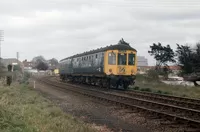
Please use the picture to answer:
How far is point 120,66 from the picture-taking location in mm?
27656

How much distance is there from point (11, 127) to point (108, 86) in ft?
65.2

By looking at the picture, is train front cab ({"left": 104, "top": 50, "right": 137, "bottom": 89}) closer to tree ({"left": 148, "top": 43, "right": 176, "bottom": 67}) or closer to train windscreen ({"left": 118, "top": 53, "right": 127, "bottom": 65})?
train windscreen ({"left": 118, "top": 53, "right": 127, "bottom": 65})

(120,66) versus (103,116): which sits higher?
(120,66)

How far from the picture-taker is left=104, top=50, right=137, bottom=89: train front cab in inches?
1074

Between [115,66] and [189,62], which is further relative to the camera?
[189,62]

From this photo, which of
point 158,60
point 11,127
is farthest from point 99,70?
point 158,60

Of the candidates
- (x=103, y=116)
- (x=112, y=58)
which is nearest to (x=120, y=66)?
(x=112, y=58)

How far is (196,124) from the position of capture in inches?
430

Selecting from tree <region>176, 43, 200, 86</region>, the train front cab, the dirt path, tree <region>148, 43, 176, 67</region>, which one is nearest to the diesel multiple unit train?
the train front cab

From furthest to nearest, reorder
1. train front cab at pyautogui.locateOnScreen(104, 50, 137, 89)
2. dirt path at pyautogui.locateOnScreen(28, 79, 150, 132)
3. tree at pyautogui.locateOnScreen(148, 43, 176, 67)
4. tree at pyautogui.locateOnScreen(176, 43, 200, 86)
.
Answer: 1. tree at pyautogui.locateOnScreen(148, 43, 176, 67)
2. tree at pyautogui.locateOnScreen(176, 43, 200, 86)
3. train front cab at pyautogui.locateOnScreen(104, 50, 137, 89)
4. dirt path at pyautogui.locateOnScreen(28, 79, 150, 132)

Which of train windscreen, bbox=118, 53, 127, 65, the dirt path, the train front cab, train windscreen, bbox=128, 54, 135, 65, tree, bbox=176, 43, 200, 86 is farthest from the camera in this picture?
tree, bbox=176, 43, 200, 86

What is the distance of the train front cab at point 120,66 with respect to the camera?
27.3 meters

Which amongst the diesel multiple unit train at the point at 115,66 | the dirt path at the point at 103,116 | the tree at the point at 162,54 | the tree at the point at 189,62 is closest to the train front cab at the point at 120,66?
the diesel multiple unit train at the point at 115,66

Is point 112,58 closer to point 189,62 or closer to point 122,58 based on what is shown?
point 122,58
